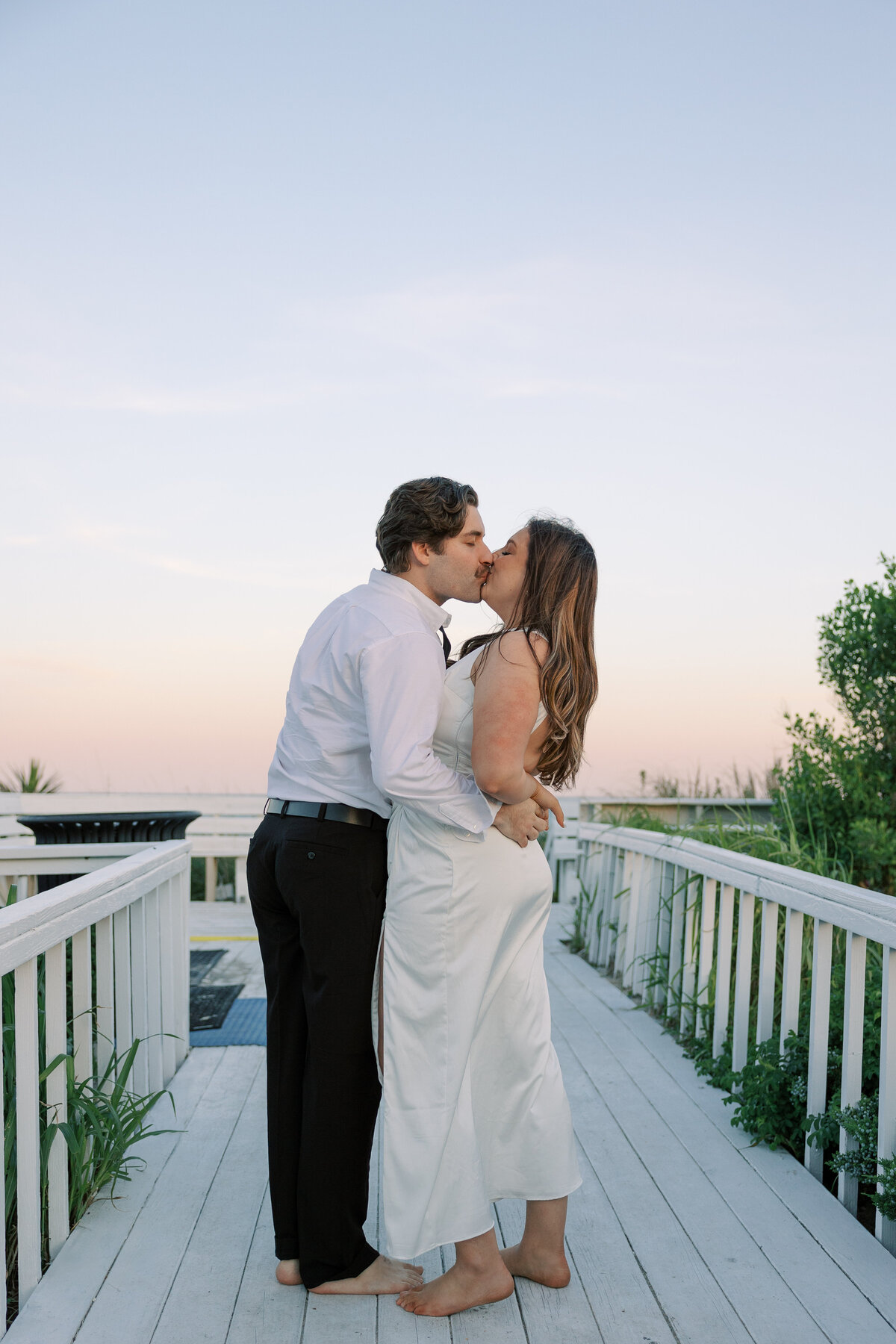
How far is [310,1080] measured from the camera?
2.11 meters

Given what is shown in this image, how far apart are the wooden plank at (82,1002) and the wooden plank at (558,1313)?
1206 millimetres

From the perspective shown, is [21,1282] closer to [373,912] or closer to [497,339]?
[373,912]

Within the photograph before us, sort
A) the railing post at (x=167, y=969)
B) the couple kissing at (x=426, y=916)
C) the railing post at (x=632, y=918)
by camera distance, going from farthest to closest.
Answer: the railing post at (x=632, y=918) → the railing post at (x=167, y=969) → the couple kissing at (x=426, y=916)

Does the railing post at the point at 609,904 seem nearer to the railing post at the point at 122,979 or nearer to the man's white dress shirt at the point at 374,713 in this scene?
the railing post at the point at 122,979

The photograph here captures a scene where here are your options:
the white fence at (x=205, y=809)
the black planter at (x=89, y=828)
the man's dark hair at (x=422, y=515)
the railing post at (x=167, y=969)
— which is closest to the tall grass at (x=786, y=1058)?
the man's dark hair at (x=422, y=515)

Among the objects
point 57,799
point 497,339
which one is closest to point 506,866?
point 497,339

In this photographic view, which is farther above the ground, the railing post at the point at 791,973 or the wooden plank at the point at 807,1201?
the railing post at the point at 791,973

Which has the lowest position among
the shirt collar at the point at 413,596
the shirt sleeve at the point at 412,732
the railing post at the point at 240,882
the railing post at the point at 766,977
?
the railing post at the point at 240,882

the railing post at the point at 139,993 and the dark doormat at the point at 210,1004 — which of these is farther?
the dark doormat at the point at 210,1004

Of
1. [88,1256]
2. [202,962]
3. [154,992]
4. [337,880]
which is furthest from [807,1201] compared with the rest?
[202,962]

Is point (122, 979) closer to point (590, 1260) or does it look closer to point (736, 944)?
point (590, 1260)

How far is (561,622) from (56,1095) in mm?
1611

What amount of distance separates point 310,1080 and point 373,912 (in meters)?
0.38

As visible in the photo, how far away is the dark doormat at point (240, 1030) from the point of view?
4.14m
